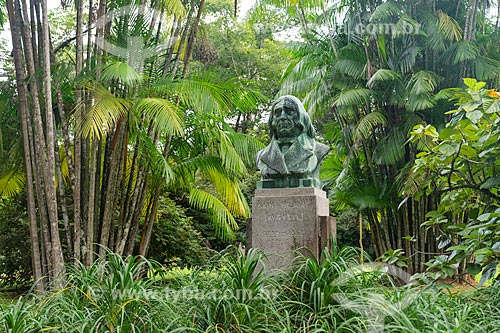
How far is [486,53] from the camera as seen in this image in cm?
1040

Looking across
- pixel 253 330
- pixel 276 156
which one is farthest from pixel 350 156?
pixel 253 330

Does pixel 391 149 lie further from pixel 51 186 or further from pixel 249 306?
pixel 249 306

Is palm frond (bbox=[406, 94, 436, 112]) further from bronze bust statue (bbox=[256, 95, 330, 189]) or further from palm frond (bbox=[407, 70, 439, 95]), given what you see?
bronze bust statue (bbox=[256, 95, 330, 189])

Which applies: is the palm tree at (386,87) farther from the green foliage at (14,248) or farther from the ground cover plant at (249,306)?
the ground cover plant at (249,306)

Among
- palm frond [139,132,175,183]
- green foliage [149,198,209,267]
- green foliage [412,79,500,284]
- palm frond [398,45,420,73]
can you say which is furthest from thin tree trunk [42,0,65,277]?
palm frond [398,45,420,73]

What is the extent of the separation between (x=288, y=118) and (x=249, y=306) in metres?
2.61

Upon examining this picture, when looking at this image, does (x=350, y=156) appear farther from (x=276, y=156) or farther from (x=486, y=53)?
(x=276, y=156)

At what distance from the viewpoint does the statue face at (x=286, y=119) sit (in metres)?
5.62

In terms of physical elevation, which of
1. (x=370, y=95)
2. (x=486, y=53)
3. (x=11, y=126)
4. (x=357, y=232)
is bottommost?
(x=357, y=232)

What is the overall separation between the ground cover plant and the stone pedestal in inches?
46.6

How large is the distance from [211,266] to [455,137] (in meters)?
2.07

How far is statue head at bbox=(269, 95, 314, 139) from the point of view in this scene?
5629mm

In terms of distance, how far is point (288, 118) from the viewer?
18.5 feet

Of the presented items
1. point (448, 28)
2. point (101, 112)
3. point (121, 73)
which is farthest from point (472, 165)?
point (448, 28)
